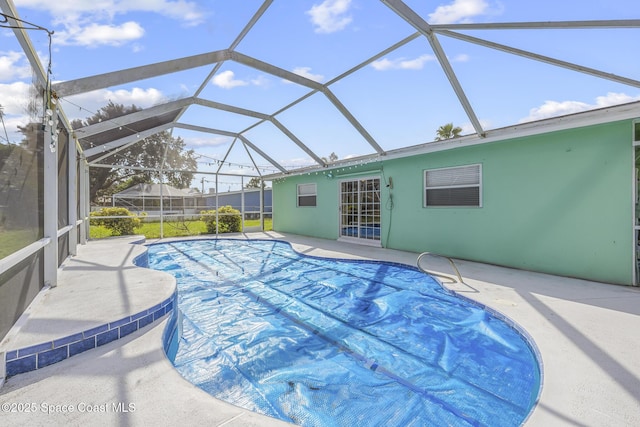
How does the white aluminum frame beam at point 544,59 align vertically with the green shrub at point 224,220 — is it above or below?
above

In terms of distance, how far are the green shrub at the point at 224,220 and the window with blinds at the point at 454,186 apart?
830 centimetres

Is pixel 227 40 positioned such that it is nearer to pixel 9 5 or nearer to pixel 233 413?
pixel 9 5

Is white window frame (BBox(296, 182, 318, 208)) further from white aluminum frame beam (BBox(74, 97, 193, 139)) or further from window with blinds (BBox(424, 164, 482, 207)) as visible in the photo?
white aluminum frame beam (BBox(74, 97, 193, 139))

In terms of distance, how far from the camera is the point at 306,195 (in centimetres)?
1183

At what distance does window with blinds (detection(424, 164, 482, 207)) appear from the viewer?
6449 mm

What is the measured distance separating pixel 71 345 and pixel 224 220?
10.7m

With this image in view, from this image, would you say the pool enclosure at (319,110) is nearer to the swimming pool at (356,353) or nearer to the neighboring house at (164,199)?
the swimming pool at (356,353)

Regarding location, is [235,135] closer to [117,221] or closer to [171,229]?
[117,221]

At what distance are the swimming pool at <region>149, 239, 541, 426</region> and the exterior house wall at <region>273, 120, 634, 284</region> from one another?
1.99m

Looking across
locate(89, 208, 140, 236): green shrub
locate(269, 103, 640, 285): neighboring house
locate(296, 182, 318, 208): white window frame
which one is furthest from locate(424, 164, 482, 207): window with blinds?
locate(89, 208, 140, 236): green shrub

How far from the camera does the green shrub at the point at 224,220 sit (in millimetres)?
12539

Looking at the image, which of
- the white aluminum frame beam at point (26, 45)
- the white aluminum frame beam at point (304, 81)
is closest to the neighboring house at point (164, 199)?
the white aluminum frame beam at point (304, 81)

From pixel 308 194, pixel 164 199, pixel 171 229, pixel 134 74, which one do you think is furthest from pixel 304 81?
pixel 164 199

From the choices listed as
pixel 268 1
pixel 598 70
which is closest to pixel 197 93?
pixel 268 1
